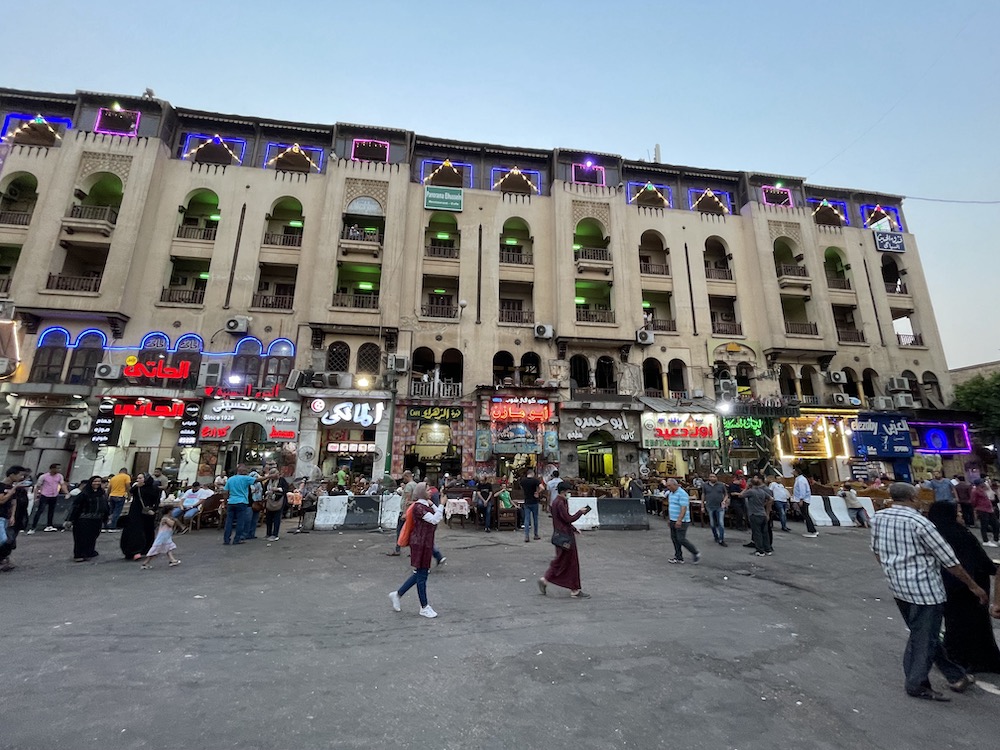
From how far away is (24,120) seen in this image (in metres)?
22.1

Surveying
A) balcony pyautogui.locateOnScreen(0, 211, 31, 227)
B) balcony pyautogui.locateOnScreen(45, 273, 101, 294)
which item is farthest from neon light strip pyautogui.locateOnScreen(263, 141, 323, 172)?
balcony pyautogui.locateOnScreen(0, 211, 31, 227)

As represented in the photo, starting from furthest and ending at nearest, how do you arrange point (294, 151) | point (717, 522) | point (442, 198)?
point (442, 198) → point (294, 151) → point (717, 522)

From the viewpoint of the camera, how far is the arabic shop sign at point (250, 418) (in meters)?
19.4


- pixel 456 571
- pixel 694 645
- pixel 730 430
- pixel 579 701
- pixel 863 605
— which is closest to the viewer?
pixel 579 701

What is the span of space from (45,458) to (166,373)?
18.8 ft

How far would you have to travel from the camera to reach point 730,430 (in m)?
22.3

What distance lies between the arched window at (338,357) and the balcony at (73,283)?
1069 centimetres

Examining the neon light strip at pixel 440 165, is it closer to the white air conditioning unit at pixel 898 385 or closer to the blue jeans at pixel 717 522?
the blue jeans at pixel 717 522

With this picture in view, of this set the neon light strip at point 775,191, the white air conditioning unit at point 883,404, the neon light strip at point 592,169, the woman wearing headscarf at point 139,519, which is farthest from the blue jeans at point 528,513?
the neon light strip at point 775,191

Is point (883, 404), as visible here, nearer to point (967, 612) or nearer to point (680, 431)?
point (680, 431)

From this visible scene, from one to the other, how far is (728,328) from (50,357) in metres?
34.3

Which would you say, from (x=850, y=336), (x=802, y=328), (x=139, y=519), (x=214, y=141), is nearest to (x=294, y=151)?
(x=214, y=141)

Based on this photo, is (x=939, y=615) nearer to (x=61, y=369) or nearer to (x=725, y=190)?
(x=61, y=369)

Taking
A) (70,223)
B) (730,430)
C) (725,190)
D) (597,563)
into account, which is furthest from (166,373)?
(725,190)
